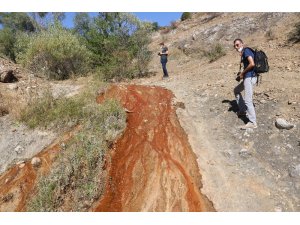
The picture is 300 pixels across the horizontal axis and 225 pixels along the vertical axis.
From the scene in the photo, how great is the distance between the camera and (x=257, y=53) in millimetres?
6594

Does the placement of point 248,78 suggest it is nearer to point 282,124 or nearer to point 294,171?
point 282,124

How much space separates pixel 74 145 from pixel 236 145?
10.1 feet

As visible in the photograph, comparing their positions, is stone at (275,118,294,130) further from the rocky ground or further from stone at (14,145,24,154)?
stone at (14,145,24,154)

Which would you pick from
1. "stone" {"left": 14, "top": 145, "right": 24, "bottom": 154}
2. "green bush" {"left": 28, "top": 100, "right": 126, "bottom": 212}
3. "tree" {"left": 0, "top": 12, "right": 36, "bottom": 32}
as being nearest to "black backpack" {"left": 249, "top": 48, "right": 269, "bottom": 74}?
"green bush" {"left": 28, "top": 100, "right": 126, "bottom": 212}

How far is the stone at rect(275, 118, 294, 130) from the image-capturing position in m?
6.34

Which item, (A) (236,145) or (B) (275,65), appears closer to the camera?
(A) (236,145)

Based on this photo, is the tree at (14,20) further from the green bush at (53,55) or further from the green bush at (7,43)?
the green bush at (53,55)

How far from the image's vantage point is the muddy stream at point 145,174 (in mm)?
4895

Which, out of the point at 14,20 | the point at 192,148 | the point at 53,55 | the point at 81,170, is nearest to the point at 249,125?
the point at 192,148

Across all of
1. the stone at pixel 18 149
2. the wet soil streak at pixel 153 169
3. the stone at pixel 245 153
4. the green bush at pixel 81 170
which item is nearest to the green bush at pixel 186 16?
the wet soil streak at pixel 153 169

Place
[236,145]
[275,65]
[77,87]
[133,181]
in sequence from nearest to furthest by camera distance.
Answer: [133,181]
[236,145]
[77,87]
[275,65]

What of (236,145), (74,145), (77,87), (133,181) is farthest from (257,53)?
(77,87)

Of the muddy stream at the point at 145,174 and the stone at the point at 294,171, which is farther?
the stone at the point at 294,171
